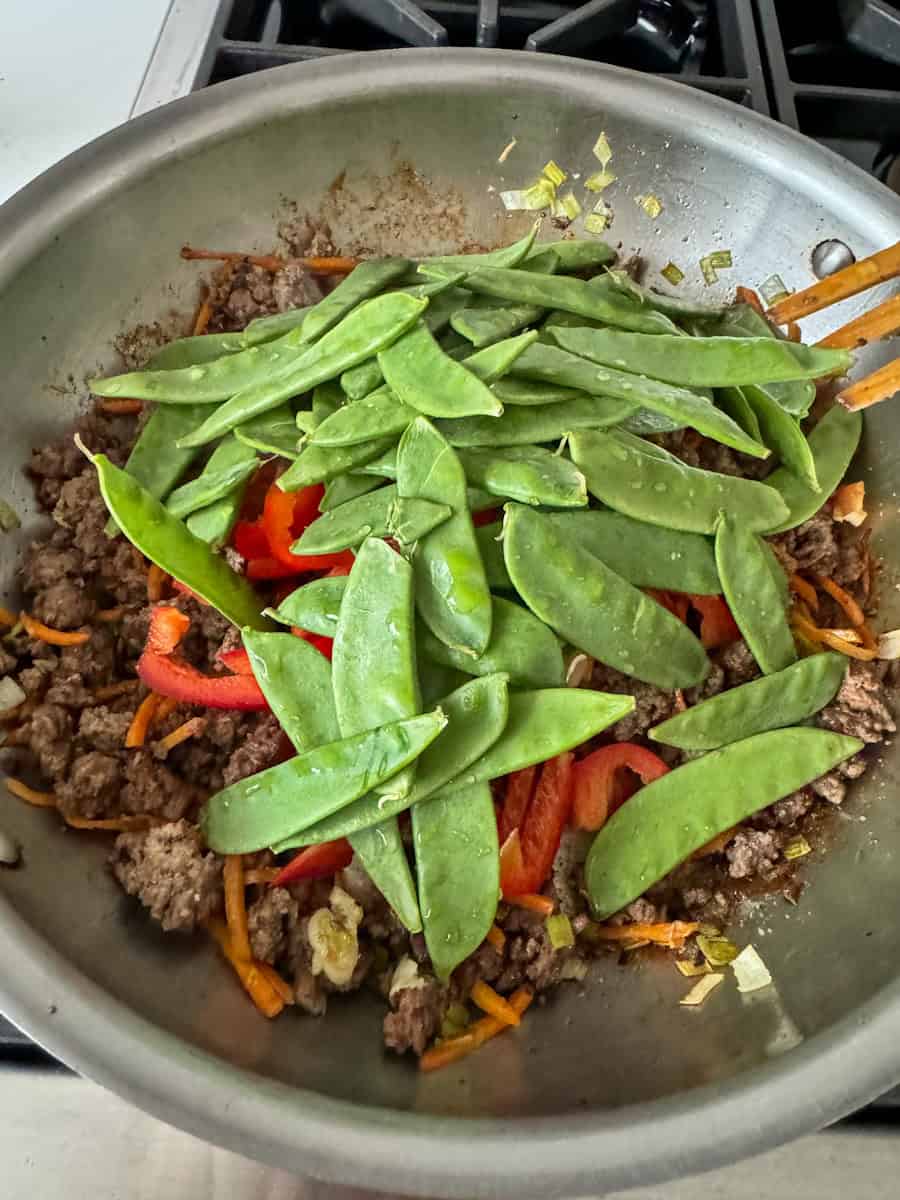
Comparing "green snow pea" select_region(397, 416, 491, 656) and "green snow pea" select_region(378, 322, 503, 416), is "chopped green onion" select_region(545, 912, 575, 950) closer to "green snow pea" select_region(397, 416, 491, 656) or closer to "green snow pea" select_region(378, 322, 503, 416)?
"green snow pea" select_region(397, 416, 491, 656)

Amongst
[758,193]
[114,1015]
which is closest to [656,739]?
[114,1015]

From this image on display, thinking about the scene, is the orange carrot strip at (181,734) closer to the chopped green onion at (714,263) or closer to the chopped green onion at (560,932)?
the chopped green onion at (560,932)

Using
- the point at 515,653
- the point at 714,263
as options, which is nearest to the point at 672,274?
the point at 714,263

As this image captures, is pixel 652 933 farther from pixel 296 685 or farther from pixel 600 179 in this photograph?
pixel 600 179

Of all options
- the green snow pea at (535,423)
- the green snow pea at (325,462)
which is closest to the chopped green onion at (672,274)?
the green snow pea at (535,423)

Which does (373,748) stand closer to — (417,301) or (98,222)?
(417,301)

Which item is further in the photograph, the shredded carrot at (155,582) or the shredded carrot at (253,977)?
the shredded carrot at (155,582)

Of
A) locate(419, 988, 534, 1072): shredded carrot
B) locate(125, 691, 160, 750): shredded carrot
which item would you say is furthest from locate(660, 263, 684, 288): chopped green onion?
locate(419, 988, 534, 1072): shredded carrot
